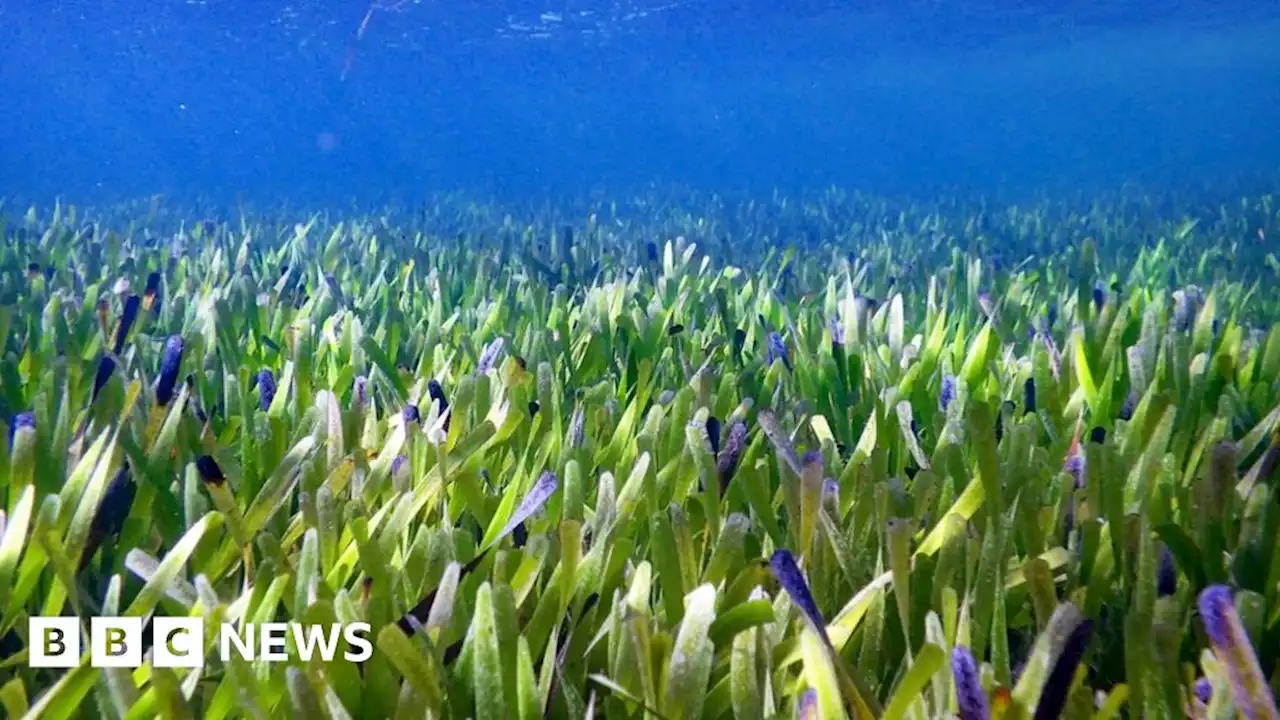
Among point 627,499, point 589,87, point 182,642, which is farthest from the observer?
point 589,87

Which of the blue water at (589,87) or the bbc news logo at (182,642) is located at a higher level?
the blue water at (589,87)

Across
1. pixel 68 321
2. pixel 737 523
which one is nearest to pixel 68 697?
pixel 737 523

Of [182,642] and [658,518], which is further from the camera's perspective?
[658,518]

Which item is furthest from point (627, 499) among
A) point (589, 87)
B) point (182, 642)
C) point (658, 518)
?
point (589, 87)

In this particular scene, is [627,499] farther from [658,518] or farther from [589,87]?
[589,87]

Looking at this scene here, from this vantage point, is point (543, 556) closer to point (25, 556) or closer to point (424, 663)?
point (424, 663)

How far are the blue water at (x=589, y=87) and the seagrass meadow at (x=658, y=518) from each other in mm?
7761

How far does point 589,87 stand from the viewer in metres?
63.1

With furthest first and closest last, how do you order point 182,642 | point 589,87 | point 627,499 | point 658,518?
point 589,87, point 627,499, point 658,518, point 182,642

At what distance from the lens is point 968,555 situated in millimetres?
1020

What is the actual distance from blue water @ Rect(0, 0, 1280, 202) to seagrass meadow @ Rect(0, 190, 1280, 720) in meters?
7.76

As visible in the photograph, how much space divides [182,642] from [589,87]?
6502 centimetres

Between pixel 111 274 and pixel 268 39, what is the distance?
41217mm

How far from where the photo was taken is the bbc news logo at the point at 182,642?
885 mm
